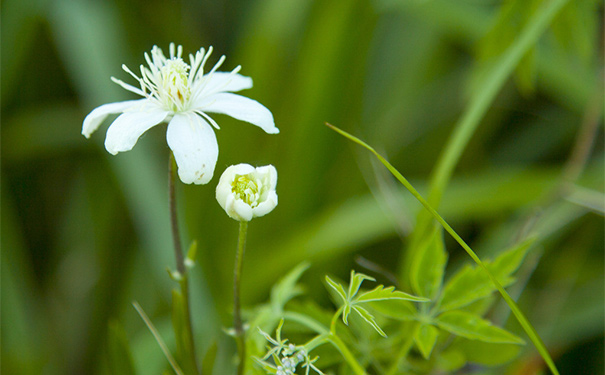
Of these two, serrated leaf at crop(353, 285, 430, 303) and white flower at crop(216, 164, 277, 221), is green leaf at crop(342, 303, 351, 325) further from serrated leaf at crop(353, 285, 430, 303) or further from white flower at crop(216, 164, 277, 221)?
white flower at crop(216, 164, 277, 221)

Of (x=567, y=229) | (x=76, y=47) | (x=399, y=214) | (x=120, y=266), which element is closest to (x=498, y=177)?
(x=567, y=229)

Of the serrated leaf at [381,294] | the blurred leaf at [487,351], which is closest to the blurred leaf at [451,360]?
the blurred leaf at [487,351]

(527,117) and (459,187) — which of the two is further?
(527,117)

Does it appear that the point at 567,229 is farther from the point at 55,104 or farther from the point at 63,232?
the point at 55,104

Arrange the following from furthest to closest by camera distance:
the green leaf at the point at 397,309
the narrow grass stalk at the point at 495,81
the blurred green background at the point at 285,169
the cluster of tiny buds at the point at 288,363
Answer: the blurred green background at the point at 285,169, the narrow grass stalk at the point at 495,81, the green leaf at the point at 397,309, the cluster of tiny buds at the point at 288,363

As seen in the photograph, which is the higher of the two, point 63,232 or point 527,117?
point 527,117

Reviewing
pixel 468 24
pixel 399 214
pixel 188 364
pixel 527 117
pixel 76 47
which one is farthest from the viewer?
pixel 527 117

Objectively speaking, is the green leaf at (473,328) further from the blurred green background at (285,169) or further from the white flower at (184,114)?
the blurred green background at (285,169)

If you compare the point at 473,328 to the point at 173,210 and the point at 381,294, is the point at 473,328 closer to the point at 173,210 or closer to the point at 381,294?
the point at 381,294
